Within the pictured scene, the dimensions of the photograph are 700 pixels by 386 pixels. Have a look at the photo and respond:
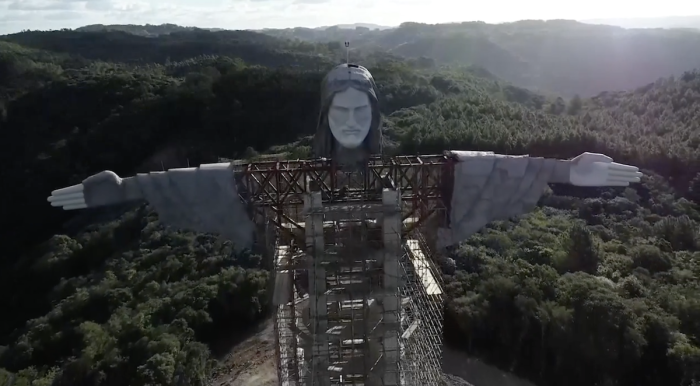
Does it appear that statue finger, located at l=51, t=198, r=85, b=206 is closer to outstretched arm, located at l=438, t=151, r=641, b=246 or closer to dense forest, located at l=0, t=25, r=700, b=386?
outstretched arm, located at l=438, t=151, r=641, b=246

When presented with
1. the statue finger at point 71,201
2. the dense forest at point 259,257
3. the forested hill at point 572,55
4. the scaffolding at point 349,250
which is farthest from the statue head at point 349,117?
the forested hill at point 572,55

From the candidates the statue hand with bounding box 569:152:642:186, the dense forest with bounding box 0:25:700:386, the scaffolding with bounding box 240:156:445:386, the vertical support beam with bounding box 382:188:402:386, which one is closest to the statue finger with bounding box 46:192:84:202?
the scaffolding with bounding box 240:156:445:386

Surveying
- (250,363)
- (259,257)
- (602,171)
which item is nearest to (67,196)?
(602,171)

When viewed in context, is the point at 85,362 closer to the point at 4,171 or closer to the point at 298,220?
the point at 298,220

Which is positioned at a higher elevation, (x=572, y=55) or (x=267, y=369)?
(x=572, y=55)

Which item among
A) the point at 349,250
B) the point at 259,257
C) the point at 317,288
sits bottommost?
the point at 259,257

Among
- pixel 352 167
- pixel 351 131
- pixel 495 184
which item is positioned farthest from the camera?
pixel 352 167

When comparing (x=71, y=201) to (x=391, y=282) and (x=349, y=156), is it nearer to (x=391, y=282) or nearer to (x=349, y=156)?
(x=349, y=156)
